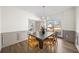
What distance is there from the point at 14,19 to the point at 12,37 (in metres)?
0.30

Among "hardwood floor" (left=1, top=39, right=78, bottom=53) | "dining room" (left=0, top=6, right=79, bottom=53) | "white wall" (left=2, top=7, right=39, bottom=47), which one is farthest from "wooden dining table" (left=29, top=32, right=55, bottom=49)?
"white wall" (left=2, top=7, right=39, bottom=47)

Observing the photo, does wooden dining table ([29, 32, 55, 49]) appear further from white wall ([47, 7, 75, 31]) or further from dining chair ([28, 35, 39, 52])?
white wall ([47, 7, 75, 31])

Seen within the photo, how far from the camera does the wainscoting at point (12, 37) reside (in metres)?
1.96

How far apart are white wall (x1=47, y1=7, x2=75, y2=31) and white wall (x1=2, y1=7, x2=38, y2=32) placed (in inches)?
15.8

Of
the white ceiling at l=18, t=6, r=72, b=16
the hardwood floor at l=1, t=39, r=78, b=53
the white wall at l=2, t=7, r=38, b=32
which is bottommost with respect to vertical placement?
→ the hardwood floor at l=1, t=39, r=78, b=53

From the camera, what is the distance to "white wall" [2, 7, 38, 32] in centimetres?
196

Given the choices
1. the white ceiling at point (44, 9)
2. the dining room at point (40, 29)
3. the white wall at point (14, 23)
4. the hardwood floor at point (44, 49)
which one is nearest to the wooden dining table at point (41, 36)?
the dining room at point (40, 29)

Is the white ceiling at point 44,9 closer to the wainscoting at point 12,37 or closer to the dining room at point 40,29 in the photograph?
the dining room at point 40,29

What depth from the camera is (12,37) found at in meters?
1.97

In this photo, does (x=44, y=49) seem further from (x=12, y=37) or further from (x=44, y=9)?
(x=44, y=9)

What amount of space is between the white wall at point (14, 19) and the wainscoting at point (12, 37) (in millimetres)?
67

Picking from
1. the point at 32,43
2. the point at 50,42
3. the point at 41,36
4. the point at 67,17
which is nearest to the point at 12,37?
the point at 32,43

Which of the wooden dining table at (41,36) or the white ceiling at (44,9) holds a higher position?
the white ceiling at (44,9)

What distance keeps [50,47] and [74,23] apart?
1.86 feet
